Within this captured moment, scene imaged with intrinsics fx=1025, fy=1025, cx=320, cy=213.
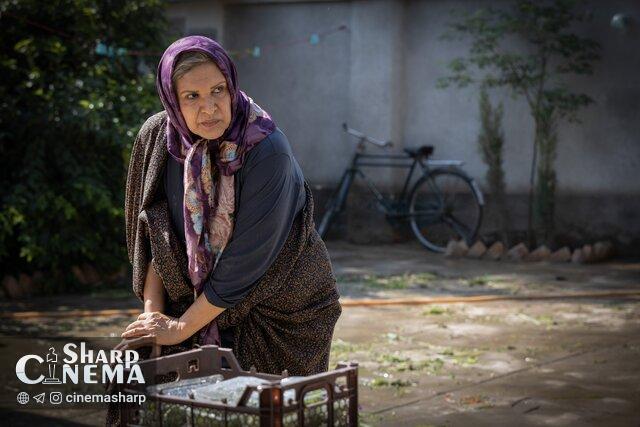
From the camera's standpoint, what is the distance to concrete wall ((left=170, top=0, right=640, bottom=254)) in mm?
11258

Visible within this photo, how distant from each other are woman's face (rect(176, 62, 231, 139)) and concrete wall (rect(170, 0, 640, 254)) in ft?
30.0

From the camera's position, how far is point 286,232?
9.52 ft

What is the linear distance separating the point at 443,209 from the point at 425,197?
0.51m

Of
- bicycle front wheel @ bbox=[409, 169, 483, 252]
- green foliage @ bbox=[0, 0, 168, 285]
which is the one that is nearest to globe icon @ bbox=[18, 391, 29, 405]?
green foliage @ bbox=[0, 0, 168, 285]

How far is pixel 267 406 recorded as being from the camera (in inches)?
80.9

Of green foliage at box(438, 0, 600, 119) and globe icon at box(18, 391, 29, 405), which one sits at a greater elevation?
green foliage at box(438, 0, 600, 119)

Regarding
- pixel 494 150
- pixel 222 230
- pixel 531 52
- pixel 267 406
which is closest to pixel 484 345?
pixel 222 230

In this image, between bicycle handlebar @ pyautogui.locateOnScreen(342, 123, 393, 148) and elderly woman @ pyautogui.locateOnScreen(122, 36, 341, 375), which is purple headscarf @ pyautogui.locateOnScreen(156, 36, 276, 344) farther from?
bicycle handlebar @ pyautogui.locateOnScreen(342, 123, 393, 148)

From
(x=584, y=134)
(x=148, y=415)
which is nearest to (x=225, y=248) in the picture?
(x=148, y=415)

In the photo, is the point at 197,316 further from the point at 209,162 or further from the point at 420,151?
the point at 420,151

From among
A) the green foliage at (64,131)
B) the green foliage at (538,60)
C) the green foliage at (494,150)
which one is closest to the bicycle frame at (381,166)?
the green foliage at (494,150)

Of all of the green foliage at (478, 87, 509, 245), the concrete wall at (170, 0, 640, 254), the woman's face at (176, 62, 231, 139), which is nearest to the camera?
the woman's face at (176, 62, 231, 139)

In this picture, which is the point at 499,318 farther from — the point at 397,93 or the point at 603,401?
the point at 397,93

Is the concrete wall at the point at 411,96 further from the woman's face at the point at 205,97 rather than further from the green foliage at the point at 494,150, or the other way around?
the woman's face at the point at 205,97
